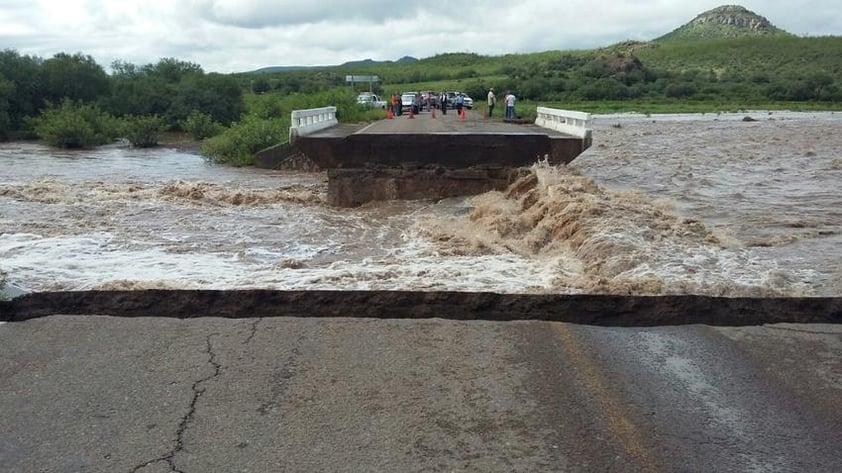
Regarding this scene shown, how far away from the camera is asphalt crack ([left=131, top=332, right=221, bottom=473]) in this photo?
13.8 feet

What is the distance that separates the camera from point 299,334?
21.0ft

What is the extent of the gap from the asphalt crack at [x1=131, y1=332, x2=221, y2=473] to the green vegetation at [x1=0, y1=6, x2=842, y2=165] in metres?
25.6

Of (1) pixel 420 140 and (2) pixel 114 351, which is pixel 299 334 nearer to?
(2) pixel 114 351

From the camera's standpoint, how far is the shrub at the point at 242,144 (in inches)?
1224

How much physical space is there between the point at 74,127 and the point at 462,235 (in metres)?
31.2

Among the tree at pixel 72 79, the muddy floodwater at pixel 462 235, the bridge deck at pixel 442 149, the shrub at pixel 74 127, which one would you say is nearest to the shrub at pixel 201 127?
the shrub at pixel 74 127

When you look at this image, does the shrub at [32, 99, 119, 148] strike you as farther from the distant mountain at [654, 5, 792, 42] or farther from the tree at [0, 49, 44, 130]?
the distant mountain at [654, 5, 792, 42]

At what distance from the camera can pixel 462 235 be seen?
41.9ft

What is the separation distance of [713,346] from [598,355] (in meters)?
0.93

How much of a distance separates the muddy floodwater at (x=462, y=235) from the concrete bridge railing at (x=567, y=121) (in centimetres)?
147

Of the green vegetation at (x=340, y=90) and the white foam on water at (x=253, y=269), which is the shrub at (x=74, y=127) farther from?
the white foam on water at (x=253, y=269)

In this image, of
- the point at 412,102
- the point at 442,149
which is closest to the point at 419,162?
the point at 442,149

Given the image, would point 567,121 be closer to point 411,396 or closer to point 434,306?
point 434,306

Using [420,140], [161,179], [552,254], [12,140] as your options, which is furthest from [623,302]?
[12,140]
